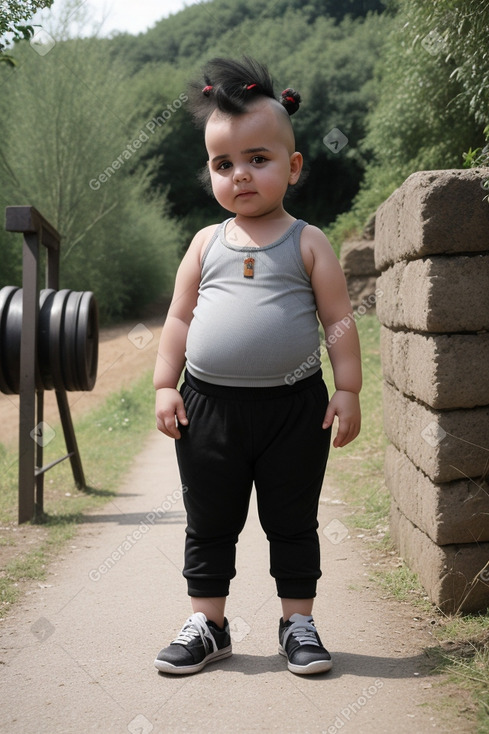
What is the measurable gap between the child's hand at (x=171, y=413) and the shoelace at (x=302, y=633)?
2.45 ft

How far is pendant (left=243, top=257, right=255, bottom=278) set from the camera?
2764 millimetres

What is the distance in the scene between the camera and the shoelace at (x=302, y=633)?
2758 mm

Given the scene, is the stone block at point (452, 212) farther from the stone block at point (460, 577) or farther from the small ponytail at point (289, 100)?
the stone block at point (460, 577)

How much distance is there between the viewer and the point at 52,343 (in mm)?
5293

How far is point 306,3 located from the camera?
39.0 meters

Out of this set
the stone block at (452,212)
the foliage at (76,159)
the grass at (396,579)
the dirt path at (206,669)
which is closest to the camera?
the dirt path at (206,669)

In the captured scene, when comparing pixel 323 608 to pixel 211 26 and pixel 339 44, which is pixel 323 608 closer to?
pixel 339 44

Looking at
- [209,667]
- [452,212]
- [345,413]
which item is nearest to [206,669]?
[209,667]

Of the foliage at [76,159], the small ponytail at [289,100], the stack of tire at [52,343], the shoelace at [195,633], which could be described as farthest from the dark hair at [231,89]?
the foliage at [76,159]

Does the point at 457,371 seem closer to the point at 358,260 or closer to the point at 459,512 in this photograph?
the point at 459,512

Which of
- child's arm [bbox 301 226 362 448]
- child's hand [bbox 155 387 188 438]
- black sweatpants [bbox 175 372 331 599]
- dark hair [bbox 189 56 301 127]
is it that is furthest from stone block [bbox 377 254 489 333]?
child's hand [bbox 155 387 188 438]

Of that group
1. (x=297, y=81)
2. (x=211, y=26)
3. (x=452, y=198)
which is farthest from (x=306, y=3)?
(x=452, y=198)

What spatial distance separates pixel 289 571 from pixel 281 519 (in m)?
0.18

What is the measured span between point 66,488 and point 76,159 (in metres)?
16.3
